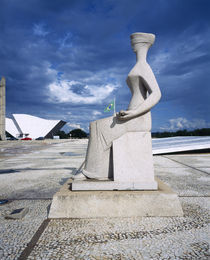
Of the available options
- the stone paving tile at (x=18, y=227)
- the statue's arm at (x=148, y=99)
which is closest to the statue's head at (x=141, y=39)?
the statue's arm at (x=148, y=99)

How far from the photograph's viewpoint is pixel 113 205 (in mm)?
2676

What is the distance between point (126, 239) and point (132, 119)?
1568 millimetres

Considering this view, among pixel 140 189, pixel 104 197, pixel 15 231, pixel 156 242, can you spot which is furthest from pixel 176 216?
pixel 15 231

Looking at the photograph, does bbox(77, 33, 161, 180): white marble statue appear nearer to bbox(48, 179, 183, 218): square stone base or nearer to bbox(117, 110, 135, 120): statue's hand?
bbox(117, 110, 135, 120): statue's hand

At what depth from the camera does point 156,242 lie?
2037 millimetres

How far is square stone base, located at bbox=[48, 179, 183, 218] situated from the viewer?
2676mm

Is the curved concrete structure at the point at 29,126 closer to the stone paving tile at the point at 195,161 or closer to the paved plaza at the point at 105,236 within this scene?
the stone paving tile at the point at 195,161

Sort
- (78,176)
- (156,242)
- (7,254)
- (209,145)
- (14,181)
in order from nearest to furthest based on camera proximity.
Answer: (7,254) < (156,242) < (78,176) < (14,181) < (209,145)

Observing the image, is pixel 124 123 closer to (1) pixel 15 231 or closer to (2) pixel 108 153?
(2) pixel 108 153

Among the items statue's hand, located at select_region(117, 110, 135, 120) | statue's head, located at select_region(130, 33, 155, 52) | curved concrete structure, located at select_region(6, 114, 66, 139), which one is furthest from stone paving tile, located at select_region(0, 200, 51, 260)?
curved concrete structure, located at select_region(6, 114, 66, 139)

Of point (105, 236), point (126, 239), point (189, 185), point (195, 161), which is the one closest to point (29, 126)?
point (195, 161)

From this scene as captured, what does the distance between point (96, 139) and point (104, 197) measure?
0.84 metres

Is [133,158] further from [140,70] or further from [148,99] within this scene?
[140,70]

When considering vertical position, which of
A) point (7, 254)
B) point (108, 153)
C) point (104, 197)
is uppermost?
Answer: point (108, 153)
